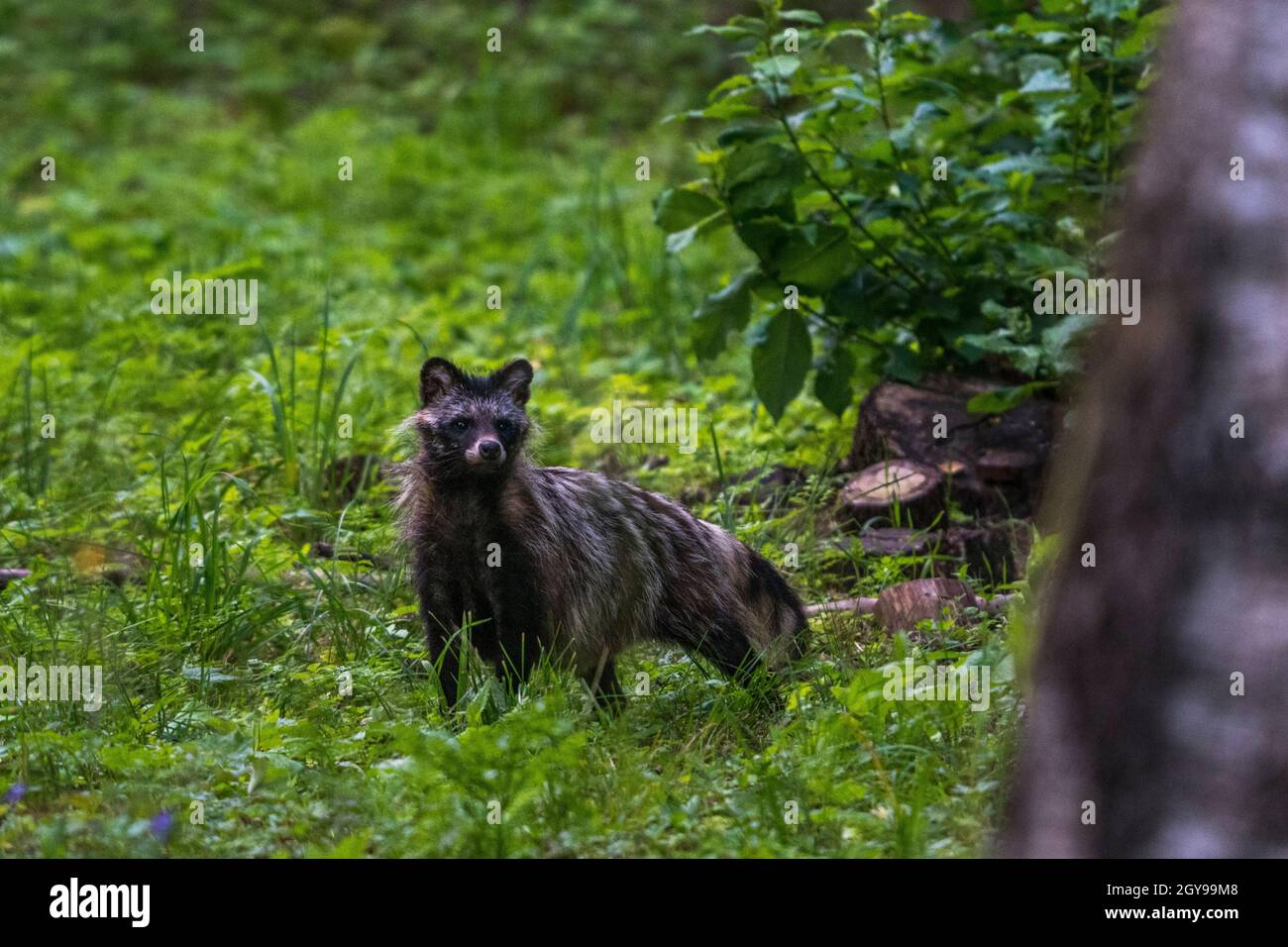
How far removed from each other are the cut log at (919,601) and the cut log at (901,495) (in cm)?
88

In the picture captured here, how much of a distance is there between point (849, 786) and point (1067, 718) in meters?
1.58

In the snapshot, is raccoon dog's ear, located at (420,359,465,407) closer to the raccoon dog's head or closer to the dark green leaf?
the raccoon dog's head

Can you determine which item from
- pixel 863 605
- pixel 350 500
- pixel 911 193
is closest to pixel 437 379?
pixel 350 500

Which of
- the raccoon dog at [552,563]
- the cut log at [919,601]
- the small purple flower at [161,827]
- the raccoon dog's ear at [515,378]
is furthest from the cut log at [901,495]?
the small purple flower at [161,827]

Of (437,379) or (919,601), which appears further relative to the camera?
(437,379)

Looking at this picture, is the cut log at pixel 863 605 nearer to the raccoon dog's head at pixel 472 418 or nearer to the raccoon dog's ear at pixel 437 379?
the raccoon dog's head at pixel 472 418

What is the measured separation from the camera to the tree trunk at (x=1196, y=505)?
8.49 ft

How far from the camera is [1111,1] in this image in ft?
20.7

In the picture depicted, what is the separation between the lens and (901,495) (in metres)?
6.88

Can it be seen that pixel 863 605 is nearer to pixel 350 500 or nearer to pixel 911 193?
pixel 911 193

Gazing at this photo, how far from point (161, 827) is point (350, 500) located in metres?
3.61

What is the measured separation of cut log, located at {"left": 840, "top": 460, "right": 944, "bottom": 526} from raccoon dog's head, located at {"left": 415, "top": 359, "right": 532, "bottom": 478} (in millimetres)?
1689
